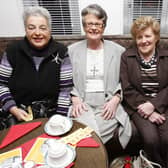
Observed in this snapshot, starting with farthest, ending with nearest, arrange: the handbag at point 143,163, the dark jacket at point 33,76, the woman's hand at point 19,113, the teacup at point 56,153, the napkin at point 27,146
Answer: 1. the dark jacket at point 33,76
2. the woman's hand at point 19,113
3. the handbag at point 143,163
4. the napkin at point 27,146
5. the teacup at point 56,153

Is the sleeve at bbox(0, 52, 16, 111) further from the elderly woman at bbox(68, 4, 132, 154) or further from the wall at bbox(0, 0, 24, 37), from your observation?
the wall at bbox(0, 0, 24, 37)

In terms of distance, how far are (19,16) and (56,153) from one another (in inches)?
67.9

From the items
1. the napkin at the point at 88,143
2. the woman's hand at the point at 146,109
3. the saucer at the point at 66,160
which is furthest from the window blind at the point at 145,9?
the saucer at the point at 66,160

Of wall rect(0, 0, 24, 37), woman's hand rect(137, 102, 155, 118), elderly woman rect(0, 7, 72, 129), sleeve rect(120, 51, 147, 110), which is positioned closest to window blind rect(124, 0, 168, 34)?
sleeve rect(120, 51, 147, 110)

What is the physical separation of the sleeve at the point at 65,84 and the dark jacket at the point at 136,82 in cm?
44

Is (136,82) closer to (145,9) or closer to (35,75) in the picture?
(35,75)

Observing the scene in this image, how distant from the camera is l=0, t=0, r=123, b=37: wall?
7.00 ft

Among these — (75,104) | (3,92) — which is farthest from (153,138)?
(3,92)

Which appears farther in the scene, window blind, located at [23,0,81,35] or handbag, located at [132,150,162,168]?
window blind, located at [23,0,81,35]

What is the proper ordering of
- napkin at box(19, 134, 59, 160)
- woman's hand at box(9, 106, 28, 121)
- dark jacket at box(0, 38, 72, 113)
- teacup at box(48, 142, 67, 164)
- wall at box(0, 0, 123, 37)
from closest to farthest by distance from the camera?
teacup at box(48, 142, 67, 164) → napkin at box(19, 134, 59, 160) → woman's hand at box(9, 106, 28, 121) → dark jacket at box(0, 38, 72, 113) → wall at box(0, 0, 123, 37)

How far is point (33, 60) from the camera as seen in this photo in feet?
5.62

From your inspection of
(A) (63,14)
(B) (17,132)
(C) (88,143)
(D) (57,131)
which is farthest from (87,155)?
(A) (63,14)

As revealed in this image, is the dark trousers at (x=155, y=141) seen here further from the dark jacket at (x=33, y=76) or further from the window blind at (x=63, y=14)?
the window blind at (x=63, y=14)

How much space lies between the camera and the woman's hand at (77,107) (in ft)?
5.56
